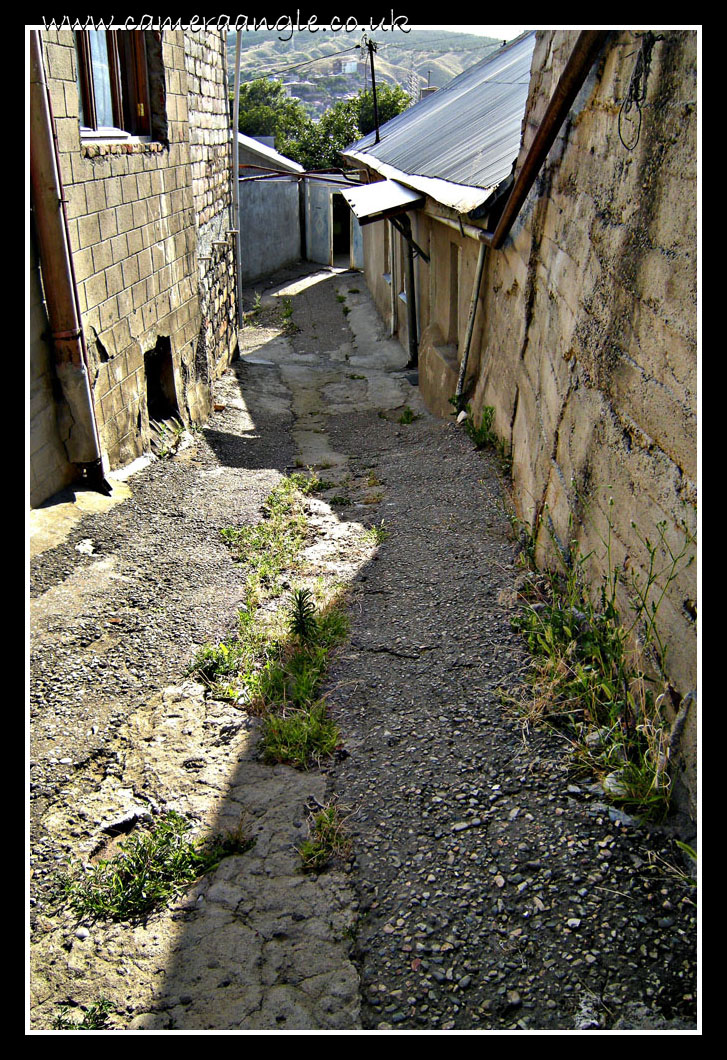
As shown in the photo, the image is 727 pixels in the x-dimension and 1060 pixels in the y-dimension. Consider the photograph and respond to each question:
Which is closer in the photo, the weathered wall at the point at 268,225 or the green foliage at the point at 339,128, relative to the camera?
the weathered wall at the point at 268,225

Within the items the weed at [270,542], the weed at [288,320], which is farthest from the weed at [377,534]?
the weed at [288,320]

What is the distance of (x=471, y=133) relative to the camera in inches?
345

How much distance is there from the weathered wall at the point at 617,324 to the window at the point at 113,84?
3.22m

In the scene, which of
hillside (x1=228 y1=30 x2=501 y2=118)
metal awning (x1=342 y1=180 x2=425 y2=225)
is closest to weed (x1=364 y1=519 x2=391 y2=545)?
metal awning (x1=342 y1=180 x2=425 y2=225)

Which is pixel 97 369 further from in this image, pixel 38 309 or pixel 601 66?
pixel 601 66

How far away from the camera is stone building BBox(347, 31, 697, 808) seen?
8.59 feet

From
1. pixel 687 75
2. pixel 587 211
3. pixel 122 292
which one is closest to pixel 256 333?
pixel 122 292

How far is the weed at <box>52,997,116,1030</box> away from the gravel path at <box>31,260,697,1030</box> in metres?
0.03

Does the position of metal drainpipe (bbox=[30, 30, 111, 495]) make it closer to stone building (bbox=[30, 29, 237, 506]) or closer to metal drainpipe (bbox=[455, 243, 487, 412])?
stone building (bbox=[30, 29, 237, 506])

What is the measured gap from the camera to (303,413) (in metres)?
9.49

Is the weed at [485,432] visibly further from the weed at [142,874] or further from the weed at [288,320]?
the weed at [288,320]

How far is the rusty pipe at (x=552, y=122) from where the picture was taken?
3762 mm

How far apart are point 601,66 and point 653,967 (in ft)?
12.6

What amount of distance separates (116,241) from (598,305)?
385 cm
